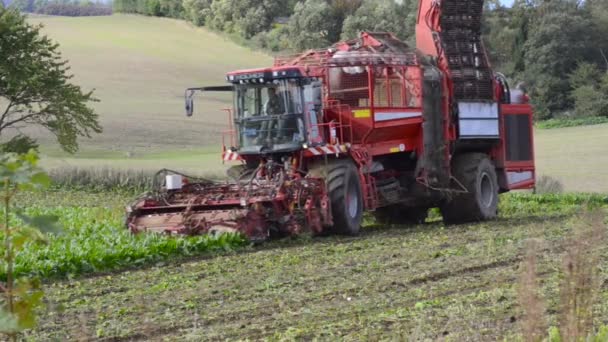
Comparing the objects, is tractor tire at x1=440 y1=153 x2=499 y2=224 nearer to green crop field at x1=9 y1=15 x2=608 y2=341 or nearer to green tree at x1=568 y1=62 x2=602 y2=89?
green crop field at x1=9 y1=15 x2=608 y2=341

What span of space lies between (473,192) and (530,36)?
45784mm

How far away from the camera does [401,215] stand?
2100 centimetres

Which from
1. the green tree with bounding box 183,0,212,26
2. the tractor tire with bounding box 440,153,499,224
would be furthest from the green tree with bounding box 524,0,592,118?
the tractor tire with bounding box 440,153,499,224

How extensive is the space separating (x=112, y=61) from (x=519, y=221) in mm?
57292

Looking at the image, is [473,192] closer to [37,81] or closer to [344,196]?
[344,196]

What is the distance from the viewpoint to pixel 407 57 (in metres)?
18.6

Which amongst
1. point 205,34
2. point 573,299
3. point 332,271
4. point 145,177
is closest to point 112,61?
point 205,34

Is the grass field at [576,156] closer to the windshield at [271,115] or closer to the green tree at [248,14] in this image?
the green tree at [248,14]

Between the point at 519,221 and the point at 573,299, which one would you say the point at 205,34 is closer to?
the point at 519,221

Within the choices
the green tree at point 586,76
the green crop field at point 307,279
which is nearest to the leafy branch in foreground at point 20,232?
the green crop field at point 307,279

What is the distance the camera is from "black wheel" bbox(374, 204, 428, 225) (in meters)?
20.8

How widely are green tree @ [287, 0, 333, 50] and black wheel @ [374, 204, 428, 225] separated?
35.0 metres

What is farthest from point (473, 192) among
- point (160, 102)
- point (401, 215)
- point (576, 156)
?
point (160, 102)

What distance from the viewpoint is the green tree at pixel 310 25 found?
186 ft
